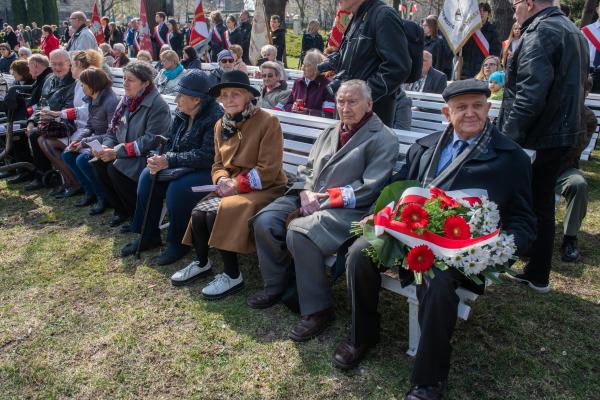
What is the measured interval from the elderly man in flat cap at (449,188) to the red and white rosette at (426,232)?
14 centimetres

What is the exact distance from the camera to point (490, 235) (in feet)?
7.79

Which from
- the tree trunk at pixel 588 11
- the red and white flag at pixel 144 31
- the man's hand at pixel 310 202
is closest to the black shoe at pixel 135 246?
the man's hand at pixel 310 202

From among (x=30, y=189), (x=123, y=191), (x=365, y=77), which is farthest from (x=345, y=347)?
(x=30, y=189)

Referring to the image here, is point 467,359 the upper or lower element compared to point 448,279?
lower

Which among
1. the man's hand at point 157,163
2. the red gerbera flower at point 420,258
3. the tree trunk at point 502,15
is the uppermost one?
the tree trunk at point 502,15

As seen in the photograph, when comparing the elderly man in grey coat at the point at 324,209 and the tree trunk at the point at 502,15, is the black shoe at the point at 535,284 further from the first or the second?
the tree trunk at the point at 502,15

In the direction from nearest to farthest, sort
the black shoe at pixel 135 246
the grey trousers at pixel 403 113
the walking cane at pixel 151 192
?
1. the walking cane at pixel 151 192
2. the black shoe at pixel 135 246
3. the grey trousers at pixel 403 113

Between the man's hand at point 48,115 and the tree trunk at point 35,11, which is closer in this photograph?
the man's hand at point 48,115

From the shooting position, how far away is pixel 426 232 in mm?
2451

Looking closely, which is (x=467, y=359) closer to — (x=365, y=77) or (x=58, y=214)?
(x=365, y=77)

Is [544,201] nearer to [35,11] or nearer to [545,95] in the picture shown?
[545,95]

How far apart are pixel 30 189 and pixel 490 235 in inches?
232

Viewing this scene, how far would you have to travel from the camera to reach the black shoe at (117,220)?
5.16 meters

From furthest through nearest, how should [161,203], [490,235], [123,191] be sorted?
[123,191], [161,203], [490,235]
